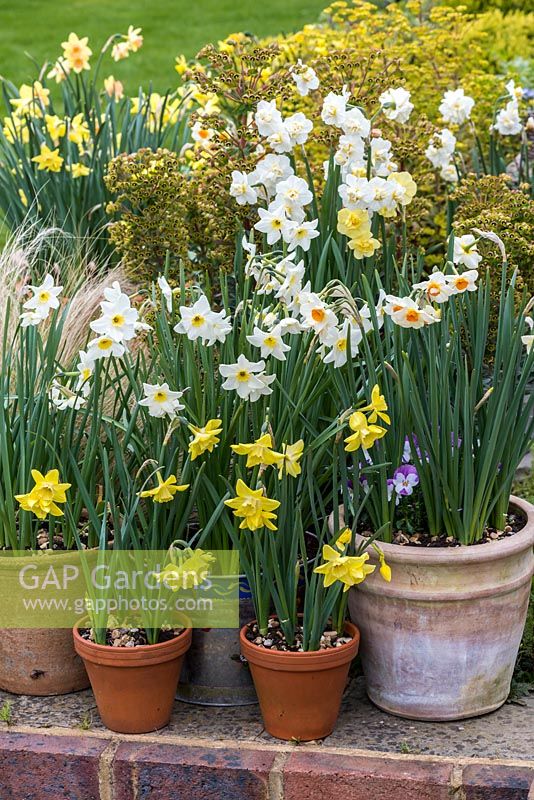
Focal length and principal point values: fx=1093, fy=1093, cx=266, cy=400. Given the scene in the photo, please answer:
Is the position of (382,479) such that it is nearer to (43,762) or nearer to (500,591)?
→ (500,591)

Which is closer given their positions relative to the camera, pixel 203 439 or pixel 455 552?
pixel 203 439

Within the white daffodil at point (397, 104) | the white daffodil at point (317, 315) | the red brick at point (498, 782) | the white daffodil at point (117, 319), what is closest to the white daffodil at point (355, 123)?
the white daffodil at point (397, 104)

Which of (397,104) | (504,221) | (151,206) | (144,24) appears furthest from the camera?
(144,24)

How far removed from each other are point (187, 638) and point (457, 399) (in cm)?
82

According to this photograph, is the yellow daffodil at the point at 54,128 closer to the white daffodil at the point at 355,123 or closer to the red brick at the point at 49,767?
the white daffodil at the point at 355,123

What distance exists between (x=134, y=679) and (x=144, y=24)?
9318 mm

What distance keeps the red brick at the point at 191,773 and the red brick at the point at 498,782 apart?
43 centimetres

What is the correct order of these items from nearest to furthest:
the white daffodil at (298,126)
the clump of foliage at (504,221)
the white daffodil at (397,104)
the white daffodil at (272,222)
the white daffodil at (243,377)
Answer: the white daffodil at (243,377) → the white daffodil at (272,222) → the white daffodil at (298,126) → the clump of foliage at (504,221) → the white daffodil at (397,104)

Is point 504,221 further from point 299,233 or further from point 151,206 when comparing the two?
point 151,206

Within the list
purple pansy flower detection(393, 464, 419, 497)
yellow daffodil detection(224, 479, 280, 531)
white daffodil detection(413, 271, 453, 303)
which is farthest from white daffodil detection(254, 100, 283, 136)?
yellow daffodil detection(224, 479, 280, 531)

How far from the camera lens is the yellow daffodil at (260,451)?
216 cm

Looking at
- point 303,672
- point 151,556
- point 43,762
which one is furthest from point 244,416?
point 43,762

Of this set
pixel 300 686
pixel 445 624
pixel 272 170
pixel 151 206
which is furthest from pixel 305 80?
pixel 300 686

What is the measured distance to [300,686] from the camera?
238 centimetres
